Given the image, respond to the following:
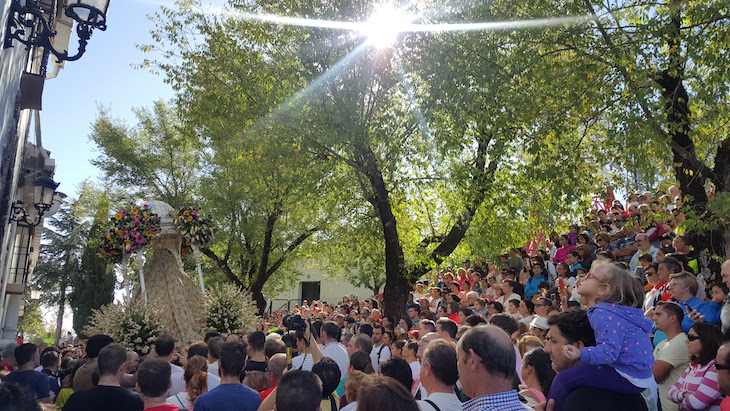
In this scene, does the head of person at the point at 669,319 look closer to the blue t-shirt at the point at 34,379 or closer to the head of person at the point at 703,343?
the head of person at the point at 703,343

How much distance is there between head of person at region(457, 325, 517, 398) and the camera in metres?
3.35

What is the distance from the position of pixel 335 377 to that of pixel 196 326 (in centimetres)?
808

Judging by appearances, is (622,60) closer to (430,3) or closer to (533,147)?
(533,147)

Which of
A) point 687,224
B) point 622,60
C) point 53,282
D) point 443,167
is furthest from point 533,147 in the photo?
point 53,282

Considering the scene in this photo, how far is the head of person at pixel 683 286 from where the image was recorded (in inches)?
298

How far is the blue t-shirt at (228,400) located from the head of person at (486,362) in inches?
87.9

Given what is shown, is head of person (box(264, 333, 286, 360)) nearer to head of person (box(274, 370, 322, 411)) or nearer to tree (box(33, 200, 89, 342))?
head of person (box(274, 370, 322, 411))

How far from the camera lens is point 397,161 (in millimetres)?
14680

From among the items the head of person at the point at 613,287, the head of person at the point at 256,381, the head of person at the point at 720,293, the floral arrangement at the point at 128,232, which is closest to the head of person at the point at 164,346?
the head of person at the point at 256,381

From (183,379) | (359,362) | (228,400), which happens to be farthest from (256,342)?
(228,400)

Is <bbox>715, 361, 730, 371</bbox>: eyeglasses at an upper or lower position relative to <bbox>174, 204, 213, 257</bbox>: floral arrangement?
lower

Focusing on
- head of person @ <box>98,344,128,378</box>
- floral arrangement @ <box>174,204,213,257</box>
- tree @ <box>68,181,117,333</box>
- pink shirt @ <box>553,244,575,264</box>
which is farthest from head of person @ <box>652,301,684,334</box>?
tree @ <box>68,181,117,333</box>

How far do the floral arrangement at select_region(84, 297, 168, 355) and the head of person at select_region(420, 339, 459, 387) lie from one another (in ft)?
24.5

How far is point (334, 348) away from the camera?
750 centimetres
